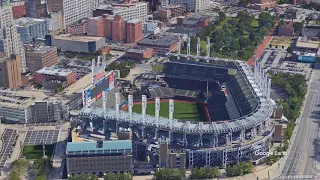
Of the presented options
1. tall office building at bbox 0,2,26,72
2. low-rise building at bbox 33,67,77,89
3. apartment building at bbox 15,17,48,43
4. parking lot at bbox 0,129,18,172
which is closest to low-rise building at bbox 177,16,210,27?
apartment building at bbox 15,17,48,43

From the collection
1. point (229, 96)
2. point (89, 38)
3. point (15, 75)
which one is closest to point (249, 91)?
point (229, 96)

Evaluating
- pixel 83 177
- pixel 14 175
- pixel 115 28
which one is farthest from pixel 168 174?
pixel 115 28

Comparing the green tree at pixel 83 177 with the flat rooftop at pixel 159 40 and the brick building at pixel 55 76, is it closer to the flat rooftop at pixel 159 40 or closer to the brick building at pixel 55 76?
the brick building at pixel 55 76

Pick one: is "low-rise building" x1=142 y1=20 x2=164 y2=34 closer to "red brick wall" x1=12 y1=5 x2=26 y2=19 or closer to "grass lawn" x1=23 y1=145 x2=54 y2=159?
"red brick wall" x1=12 y1=5 x2=26 y2=19

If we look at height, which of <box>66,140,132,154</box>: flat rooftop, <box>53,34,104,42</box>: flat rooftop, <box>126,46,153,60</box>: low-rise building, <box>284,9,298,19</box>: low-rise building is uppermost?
<box>284,9,298,19</box>: low-rise building

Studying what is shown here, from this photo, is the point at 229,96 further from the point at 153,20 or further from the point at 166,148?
the point at 153,20

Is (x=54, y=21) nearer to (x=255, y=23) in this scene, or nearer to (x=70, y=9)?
(x=70, y=9)

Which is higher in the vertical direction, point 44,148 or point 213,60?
point 213,60
